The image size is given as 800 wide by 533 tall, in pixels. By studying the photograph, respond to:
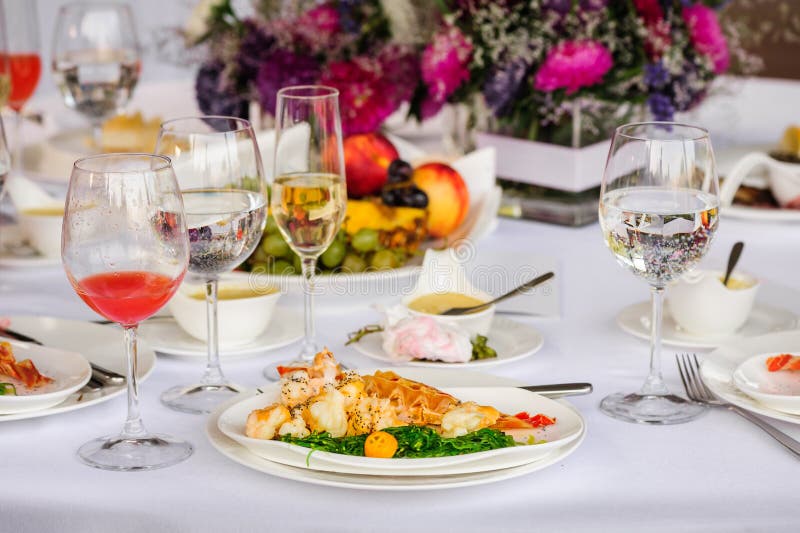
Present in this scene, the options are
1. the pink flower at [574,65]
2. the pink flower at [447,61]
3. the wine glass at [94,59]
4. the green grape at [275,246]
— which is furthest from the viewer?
the wine glass at [94,59]

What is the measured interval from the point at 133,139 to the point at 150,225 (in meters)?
1.59

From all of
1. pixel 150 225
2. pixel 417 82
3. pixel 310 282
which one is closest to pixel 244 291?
pixel 310 282

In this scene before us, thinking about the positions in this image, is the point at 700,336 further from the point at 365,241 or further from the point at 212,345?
the point at 212,345

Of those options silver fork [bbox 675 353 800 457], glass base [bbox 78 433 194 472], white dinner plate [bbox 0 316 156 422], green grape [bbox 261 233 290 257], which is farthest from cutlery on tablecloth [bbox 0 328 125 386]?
silver fork [bbox 675 353 800 457]

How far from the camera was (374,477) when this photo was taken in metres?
1.15

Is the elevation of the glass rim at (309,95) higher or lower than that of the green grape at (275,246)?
higher

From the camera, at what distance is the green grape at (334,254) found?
183 cm

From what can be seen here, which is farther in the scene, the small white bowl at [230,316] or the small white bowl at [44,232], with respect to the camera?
the small white bowl at [44,232]

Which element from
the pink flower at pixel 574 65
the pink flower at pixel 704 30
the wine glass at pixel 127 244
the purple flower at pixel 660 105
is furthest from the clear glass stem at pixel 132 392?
the pink flower at pixel 704 30

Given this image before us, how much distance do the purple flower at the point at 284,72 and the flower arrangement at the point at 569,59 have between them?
35 centimetres

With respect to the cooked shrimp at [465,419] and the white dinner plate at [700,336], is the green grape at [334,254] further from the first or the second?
the cooked shrimp at [465,419]

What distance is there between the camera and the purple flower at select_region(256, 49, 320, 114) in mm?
2607

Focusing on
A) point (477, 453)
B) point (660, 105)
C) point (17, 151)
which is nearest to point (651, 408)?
point (477, 453)

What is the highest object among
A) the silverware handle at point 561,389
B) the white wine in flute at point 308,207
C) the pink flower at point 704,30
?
the pink flower at point 704,30
